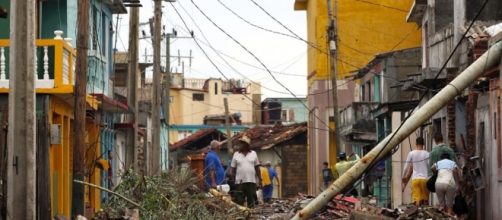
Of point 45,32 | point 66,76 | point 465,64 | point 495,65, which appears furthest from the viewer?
point 45,32

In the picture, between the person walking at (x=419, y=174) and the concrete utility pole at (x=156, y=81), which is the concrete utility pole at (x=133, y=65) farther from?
the person walking at (x=419, y=174)

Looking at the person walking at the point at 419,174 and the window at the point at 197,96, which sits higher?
the window at the point at 197,96

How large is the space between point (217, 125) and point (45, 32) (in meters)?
61.1

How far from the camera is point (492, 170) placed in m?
20.8

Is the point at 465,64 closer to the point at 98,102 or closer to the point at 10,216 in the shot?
the point at 98,102

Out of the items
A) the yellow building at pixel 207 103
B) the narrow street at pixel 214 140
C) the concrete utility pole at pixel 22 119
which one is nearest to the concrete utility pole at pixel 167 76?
the narrow street at pixel 214 140

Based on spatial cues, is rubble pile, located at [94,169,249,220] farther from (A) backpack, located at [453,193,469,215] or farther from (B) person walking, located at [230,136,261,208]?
(A) backpack, located at [453,193,469,215]

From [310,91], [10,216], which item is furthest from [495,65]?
[310,91]

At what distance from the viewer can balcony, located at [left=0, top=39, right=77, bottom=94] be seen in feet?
71.2

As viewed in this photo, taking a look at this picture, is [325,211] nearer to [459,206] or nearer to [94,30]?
[459,206]

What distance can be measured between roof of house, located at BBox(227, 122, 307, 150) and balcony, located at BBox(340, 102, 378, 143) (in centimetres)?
1687

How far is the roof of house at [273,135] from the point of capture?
62525mm

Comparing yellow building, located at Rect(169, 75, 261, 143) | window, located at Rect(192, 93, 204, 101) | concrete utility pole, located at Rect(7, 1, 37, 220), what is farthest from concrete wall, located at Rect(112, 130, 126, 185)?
window, located at Rect(192, 93, 204, 101)

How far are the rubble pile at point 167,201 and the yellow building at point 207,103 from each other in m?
70.0
